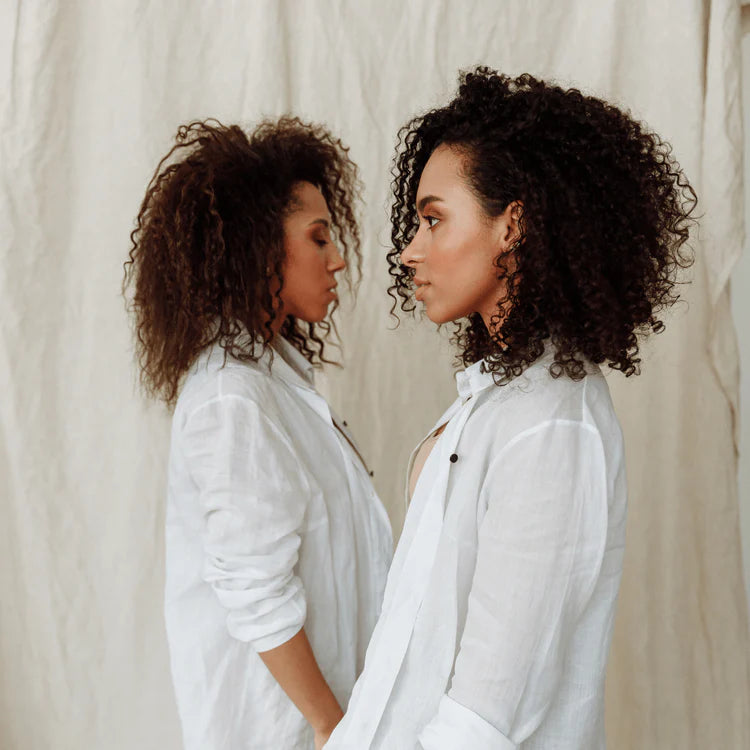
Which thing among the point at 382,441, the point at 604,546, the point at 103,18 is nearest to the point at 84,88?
the point at 103,18

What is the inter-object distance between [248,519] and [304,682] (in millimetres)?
261

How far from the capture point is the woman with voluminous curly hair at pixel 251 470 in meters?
1.27

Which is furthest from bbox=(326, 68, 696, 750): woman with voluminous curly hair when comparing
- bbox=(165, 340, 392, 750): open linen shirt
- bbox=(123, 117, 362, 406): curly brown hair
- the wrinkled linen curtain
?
the wrinkled linen curtain

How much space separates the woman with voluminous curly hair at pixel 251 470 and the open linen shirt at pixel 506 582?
0.24 m

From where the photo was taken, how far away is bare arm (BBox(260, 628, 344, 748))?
4.18 feet

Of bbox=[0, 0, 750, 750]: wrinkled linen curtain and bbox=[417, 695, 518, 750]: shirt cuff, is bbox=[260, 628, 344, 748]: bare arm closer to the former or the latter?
bbox=[417, 695, 518, 750]: shirt cuff

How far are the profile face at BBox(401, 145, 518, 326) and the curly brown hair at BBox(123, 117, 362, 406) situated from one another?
35cm

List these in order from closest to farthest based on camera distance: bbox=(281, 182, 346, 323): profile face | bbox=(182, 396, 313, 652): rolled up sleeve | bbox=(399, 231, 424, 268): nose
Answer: bbox=(399, 231, 424, 268): nose < bbox=(182, 396, 313, 652): rolled up sleeve < bbox=(281, 182, 346, 323): profile face

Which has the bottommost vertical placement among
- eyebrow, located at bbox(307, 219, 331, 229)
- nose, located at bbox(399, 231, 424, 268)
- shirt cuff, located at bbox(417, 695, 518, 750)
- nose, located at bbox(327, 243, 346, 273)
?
shirt cuff, located at bbox(417, 695, 518, 750)

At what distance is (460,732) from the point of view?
927mm

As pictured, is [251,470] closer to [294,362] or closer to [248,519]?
[248,519]

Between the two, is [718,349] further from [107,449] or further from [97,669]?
[97,669]

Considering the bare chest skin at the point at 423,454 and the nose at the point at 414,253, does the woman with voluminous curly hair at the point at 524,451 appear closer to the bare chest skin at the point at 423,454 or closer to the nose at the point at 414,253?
the nose at the point at 414,253

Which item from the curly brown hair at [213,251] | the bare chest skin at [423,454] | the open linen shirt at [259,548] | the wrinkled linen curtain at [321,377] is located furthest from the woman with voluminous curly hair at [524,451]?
the wrinkled linen curtain at [321,377]
